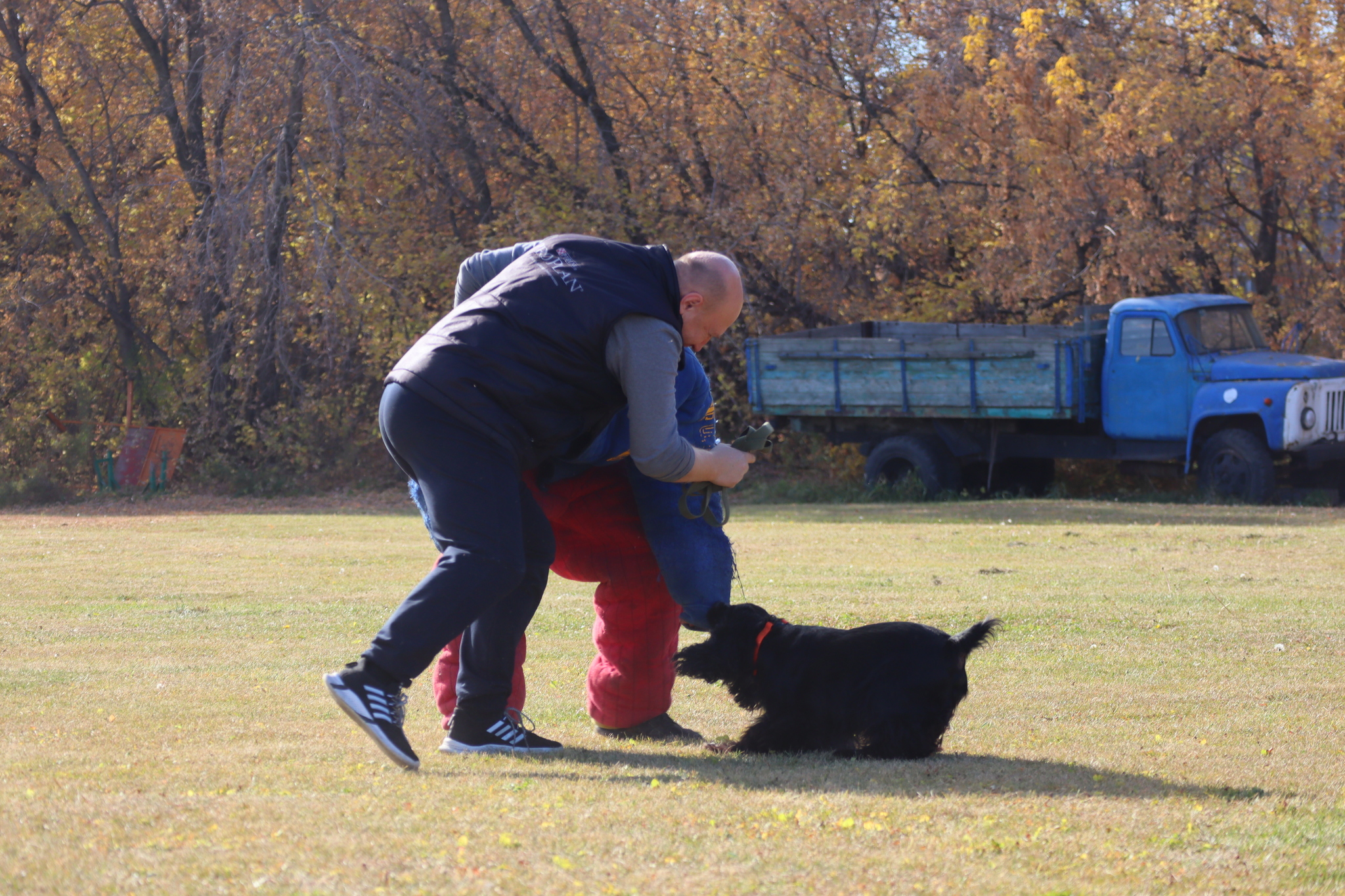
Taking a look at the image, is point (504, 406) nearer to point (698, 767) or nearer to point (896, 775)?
point (698, 767)

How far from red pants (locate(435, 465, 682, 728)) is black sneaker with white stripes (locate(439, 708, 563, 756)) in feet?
1.08

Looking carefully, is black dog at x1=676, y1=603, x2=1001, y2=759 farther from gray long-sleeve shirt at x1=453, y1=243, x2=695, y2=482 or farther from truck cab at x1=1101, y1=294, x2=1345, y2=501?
truck cab at x1=1101, y1=294, x2=1345, y2=501

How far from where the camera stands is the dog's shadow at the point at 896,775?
153 inches

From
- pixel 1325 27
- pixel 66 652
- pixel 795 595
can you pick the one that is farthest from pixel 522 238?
pixel 66 652

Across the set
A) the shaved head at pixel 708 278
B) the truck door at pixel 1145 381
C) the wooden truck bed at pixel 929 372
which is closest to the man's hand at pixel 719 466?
the shaved head at pixel 708 278

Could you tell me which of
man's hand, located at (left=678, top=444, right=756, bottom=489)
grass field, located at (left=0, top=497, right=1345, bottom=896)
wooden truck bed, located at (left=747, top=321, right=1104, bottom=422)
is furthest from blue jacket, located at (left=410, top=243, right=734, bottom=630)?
wooden truck bed, located at (left=747, top=321, right=1104, bottom=422)

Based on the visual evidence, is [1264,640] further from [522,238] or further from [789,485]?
[522,238]

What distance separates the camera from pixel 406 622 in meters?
4.00

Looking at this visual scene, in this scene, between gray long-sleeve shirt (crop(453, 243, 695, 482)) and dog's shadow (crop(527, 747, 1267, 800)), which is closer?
dog's shadow (crop(527, 747, 1267, 800))

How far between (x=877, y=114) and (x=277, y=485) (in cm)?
1179

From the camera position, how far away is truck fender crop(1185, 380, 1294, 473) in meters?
16.1

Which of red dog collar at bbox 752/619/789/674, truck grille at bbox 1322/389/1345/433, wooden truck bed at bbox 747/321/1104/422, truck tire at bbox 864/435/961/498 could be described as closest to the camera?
red dog collar at bbox 752/619/789/674

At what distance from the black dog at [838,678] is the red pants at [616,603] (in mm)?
276

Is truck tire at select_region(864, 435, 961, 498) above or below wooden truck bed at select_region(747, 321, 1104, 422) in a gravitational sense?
below
